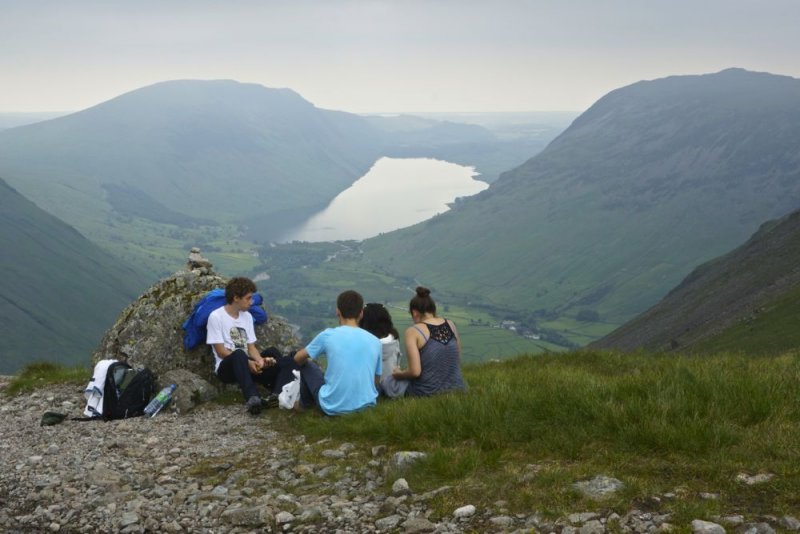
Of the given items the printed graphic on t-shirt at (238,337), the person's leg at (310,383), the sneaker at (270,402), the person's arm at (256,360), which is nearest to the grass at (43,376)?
the printed graphic on t-shirt at (238,337)

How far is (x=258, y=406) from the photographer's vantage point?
13.6m

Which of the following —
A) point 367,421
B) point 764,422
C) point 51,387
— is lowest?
point 51,387

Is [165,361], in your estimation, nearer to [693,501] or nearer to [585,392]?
[585,392]

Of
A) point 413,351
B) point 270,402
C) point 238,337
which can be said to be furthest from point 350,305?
point 238,337

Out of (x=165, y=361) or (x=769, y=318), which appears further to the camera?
(x=769, y=318)

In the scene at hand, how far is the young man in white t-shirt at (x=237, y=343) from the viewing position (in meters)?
14.6

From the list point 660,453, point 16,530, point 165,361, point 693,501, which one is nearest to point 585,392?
point 660,453

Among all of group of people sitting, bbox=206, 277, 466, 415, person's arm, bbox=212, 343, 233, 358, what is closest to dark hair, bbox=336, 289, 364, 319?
group of people sitting, bbox=206, 277, 466, 415

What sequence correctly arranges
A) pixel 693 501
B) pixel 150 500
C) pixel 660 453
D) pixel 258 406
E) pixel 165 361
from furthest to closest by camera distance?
pixel 165 361 < pixel 258 406 < pixel 150 500 < pixel 660 453 < pixel 693 501

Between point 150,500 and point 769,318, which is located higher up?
point 150,500

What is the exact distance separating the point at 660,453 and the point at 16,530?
25.6ft

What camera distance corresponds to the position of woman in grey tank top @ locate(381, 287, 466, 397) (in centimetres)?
1222

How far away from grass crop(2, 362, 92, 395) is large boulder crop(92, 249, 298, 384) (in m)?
0.69

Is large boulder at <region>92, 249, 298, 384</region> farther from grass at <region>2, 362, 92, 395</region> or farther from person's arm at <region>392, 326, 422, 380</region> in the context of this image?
person's arm at <region>392, 326, 422, 380</region>
